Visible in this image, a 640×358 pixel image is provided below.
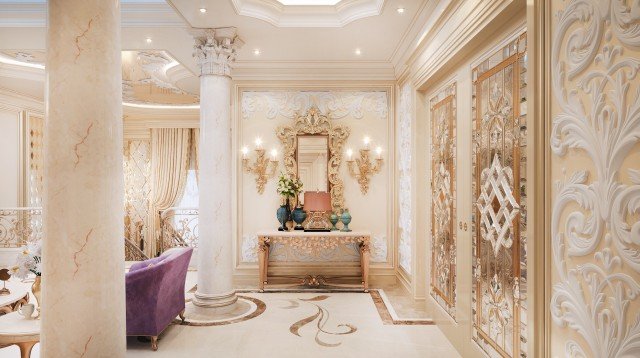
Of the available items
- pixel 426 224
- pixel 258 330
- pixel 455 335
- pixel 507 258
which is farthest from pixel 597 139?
pixel 258 330

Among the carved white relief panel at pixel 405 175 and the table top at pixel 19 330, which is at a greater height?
the carved white relief panel at pixel 405 175

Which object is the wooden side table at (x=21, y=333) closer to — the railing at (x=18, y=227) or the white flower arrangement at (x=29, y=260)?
the white flower arrangement at (x=29, y=260)

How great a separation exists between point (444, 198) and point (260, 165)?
2888 millimetres

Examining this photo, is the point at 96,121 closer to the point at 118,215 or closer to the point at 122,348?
the point at 118,215

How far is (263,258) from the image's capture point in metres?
5.32

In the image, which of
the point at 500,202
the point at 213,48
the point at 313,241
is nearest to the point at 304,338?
the point at 313,241

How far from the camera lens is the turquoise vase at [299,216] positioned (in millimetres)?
5461

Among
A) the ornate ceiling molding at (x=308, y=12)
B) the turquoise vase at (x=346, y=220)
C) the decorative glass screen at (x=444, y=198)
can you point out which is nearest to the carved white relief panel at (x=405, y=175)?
the decorative glass screen at (x=444, y=198)

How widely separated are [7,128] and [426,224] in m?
8.00

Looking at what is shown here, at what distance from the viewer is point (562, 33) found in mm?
1670

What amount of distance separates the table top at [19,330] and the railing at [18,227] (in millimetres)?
5374

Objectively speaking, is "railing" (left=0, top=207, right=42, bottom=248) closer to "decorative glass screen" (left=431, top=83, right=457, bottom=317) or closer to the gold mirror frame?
the gold mirror frame

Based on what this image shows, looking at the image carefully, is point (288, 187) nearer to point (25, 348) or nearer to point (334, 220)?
point (334, 220)

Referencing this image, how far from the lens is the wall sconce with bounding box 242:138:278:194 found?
5.64 m
